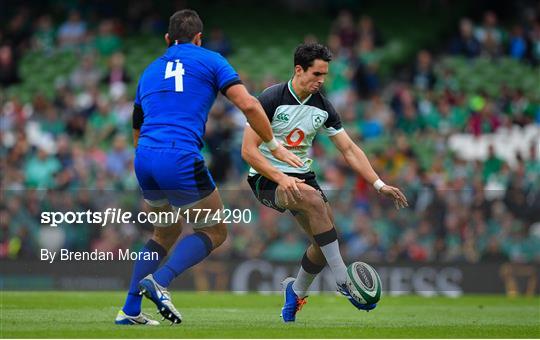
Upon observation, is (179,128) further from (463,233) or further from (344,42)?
(344,42)

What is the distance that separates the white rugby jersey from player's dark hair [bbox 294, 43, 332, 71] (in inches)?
10.2

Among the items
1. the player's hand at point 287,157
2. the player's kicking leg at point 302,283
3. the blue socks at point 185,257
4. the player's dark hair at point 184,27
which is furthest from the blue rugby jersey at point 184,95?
the player's kicking leg at point 302,283

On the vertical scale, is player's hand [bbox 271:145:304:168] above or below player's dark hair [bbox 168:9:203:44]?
below

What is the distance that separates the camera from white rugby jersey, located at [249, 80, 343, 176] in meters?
10.9

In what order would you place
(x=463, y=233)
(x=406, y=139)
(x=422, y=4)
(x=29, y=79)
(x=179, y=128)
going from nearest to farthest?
(x=179, y=128)
(x=463, y=233)
(x=406, y=139)
(x=29, y=79)
(x=422, y=4)

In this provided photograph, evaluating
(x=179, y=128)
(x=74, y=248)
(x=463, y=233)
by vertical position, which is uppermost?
(x=179, y=128)

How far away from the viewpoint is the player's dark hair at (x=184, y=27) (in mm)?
9891

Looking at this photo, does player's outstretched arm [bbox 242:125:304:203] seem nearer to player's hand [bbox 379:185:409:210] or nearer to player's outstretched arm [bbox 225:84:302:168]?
player's outstretched arm [bbox 225:84:302:168]

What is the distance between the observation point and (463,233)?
60.7ft

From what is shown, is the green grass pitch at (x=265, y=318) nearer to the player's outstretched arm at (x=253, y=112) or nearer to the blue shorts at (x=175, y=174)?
the blue shorts at (x=175, y=174)

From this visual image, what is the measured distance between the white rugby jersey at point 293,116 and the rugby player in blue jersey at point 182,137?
1221mm

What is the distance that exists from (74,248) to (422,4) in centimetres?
1783

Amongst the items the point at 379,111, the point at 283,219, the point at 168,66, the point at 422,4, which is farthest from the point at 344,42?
the point at 168,66
